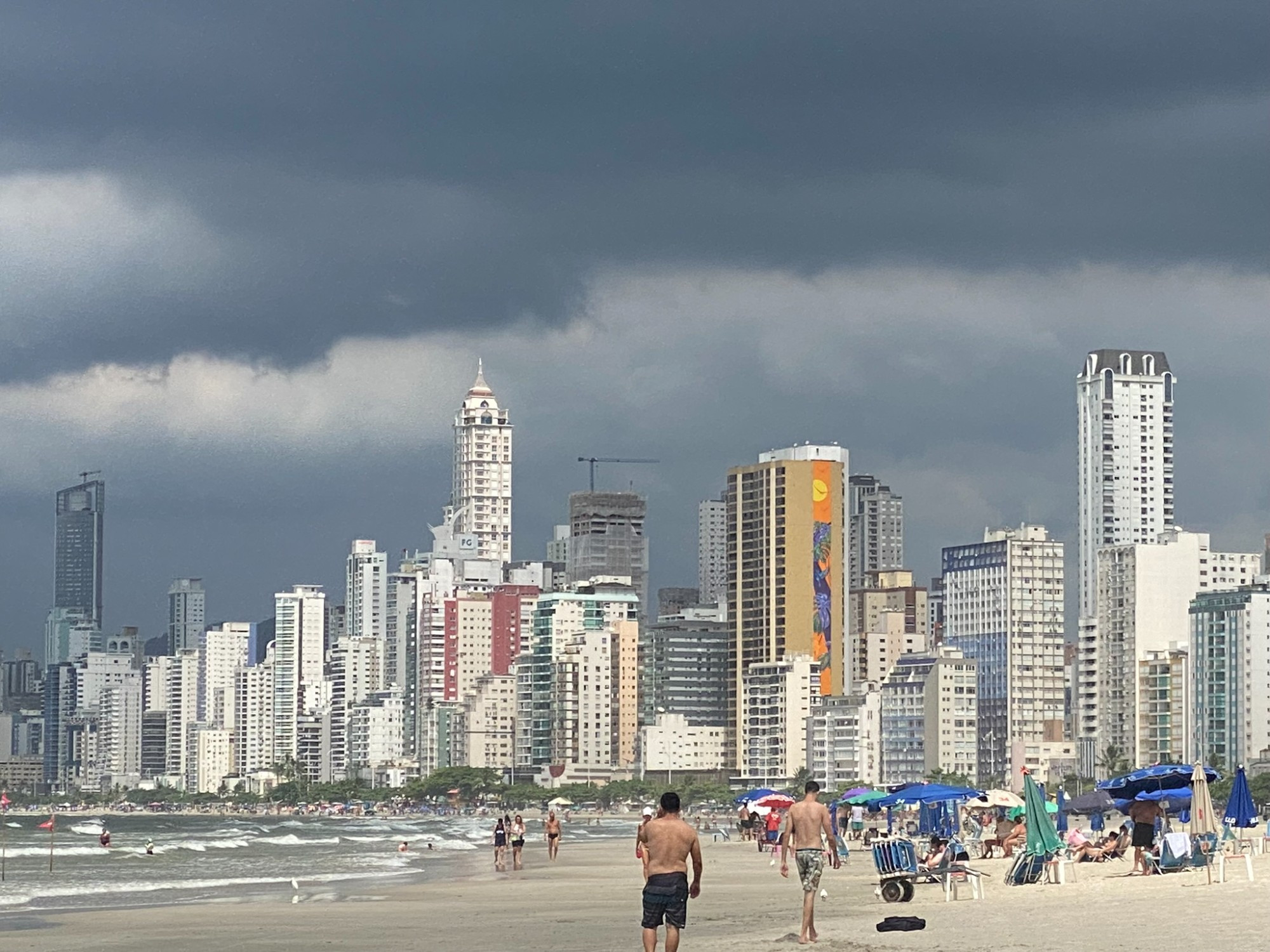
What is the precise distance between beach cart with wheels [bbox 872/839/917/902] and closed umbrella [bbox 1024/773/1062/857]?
2.62 m

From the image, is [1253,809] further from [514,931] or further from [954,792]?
[514,931]

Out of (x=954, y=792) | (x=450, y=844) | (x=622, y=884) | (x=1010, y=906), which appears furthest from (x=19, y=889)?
(x=450, y=844)

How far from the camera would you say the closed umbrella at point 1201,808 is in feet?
157

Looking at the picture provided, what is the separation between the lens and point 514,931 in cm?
3981

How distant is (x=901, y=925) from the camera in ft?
110

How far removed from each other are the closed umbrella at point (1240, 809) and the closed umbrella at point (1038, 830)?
7977mm

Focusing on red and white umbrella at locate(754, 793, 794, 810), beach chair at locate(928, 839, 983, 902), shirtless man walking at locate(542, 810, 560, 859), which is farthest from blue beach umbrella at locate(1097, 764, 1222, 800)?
red and white umbrella at locate(754, 793, 794, 810)

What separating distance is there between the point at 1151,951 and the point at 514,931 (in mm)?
14399

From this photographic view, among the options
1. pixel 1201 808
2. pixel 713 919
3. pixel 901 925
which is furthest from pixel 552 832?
pixel 901 925

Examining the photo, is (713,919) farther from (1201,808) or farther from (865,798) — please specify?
(865,798)

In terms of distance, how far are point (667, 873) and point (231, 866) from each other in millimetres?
70680

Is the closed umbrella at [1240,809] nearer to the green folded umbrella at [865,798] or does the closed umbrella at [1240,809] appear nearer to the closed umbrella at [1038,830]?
the closed umbrella at [1038,830]

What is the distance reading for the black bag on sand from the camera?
110ft

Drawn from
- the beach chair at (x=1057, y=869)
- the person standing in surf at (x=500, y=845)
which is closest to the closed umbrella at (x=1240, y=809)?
the beach chair at (x=1057, y=869)
